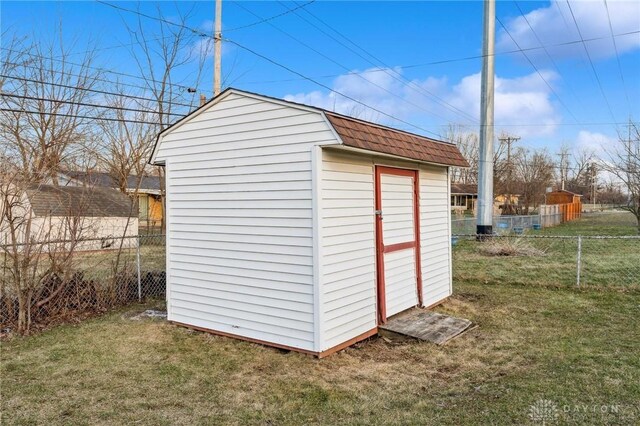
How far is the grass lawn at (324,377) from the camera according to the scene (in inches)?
116

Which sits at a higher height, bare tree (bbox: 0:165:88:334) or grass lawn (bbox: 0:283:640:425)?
bare tree (bbox: 0:165:88:334)

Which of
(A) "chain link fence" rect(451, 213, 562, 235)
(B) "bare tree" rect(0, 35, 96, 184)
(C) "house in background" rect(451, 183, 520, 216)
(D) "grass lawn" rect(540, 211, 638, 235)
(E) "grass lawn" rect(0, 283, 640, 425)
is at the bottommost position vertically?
(E) "grass lawn" rect(0, 283, 640, 425)

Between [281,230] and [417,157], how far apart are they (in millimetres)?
2016

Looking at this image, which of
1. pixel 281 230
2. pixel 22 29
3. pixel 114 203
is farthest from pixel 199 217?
pixel 114 203

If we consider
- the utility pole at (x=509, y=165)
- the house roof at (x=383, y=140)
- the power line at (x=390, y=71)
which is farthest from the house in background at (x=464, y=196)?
the house roof at (x=383, y=140)

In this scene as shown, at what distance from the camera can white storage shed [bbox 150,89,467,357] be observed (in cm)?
405

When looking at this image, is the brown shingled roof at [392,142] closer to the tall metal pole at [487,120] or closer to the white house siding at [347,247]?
the white house siding at [347,247]

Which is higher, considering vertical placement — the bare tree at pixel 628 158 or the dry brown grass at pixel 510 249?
the bare tree at pixel 628 158

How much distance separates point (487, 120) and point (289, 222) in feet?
35.3

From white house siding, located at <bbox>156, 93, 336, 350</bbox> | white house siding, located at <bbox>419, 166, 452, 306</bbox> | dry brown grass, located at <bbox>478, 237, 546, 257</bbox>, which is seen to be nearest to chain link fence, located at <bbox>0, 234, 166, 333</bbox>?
white house siding, located at <bbox>156, 93, 336, 350</bbox>

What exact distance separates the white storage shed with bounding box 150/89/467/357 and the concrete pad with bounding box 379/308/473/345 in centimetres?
13

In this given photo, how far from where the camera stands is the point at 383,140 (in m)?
4.55

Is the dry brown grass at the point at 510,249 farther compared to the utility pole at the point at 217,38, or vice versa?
the dry brown grass at the point at 510,249

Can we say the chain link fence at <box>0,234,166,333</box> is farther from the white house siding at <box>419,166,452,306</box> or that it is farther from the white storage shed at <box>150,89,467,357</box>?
the white house siding at <box>419,166,452,306</box>
